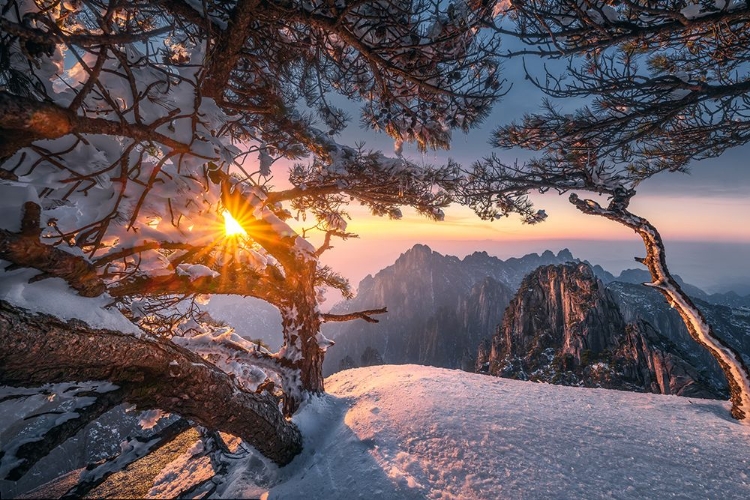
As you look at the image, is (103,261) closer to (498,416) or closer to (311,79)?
(311,79)

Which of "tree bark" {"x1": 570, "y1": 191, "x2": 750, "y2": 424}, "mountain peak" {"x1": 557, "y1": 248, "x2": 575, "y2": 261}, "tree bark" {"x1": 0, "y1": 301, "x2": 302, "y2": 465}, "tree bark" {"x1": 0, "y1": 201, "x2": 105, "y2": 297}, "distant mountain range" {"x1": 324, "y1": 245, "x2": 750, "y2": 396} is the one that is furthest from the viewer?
"mountain peak" {"x1": 557, "y1": 248, "x2": 575, "y2": 261}

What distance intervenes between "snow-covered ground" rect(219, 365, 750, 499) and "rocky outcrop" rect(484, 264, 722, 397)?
29570 millimetres

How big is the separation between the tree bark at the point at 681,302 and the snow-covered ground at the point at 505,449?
0.33m

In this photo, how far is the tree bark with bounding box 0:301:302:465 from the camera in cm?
121

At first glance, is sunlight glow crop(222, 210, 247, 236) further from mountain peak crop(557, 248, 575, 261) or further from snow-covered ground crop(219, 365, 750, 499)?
mountain peak crop(557, 248, 575, 261)

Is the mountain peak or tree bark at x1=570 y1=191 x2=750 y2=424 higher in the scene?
the mountain peak

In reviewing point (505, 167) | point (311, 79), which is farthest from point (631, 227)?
point (311, 79)

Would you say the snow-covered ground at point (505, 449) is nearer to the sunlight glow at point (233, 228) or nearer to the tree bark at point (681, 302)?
the tree bark at point (681, 302)

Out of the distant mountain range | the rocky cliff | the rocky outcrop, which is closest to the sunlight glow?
the distant mountain range

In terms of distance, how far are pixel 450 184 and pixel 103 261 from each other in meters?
4.05

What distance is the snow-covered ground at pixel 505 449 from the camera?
201cm

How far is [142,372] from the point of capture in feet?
5.86

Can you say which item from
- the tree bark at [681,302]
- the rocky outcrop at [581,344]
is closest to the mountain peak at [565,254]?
the rocky outcrop at [581,344]

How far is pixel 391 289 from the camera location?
108 m
